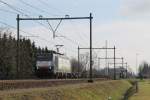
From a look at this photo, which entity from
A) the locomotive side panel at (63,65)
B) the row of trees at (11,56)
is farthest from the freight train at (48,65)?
the row of trees at (11,56)

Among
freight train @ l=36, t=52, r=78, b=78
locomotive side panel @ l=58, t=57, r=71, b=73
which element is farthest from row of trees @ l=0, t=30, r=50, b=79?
freight train @ l=36, t=52, r=78, b=78

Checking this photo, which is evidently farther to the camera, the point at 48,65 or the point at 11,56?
the point at 11,56

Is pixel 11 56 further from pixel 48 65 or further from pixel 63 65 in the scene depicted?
pixel 48 65

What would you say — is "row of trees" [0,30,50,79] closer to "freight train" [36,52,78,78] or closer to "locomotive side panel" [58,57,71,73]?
"locomotive side panel" [58,57,71,73]

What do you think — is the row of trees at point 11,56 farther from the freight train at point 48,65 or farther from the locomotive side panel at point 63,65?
the freight train at point 48,65

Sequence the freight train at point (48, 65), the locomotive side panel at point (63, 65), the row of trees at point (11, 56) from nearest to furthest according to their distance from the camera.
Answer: the freight train at point (48, 65), the locomotive side panel at point (63, 65), the row of trees at point (11, 56)

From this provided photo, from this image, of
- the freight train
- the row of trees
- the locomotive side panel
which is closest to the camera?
the freight train

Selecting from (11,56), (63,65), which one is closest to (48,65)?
(63,65)

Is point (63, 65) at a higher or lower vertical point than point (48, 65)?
higher

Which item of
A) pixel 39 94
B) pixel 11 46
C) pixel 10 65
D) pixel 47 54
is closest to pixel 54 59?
pixel 47 54

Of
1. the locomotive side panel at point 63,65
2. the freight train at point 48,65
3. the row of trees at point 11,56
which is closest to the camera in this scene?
the freight train at point 48,65

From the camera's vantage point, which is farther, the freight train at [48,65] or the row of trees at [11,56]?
the row of trees at [11,56]

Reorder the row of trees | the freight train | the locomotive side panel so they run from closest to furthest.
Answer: the freight train
the locomotive side panel
the row of trees

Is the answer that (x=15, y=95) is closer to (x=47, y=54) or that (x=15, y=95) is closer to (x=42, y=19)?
(x=42, y=19)
